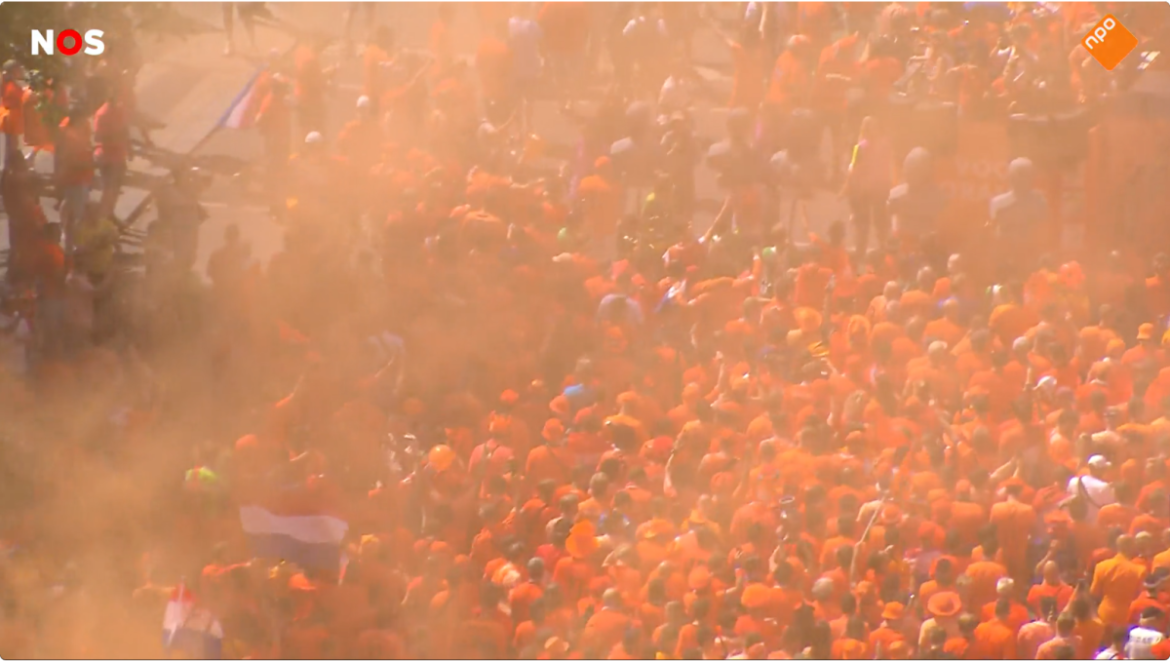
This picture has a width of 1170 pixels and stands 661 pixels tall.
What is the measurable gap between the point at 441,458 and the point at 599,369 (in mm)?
1375

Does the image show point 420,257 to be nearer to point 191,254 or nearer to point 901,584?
point 191,254

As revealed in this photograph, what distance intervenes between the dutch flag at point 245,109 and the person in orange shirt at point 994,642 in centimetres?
768

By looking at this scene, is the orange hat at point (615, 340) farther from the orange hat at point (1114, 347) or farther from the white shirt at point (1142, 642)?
the white shirt at point (1142, 642)

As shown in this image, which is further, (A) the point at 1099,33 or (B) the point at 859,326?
(A) the point at 1099,33

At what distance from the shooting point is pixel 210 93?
46.7ft

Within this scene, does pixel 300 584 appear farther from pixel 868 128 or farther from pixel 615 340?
pixel 868 128

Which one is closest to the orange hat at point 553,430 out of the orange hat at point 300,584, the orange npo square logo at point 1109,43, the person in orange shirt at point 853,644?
the orange hat at point 300,584

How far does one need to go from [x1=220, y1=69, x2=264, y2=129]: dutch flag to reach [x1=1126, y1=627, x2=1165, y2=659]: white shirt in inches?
Result: 323

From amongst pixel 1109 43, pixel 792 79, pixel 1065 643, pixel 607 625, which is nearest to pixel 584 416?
pixel 607 625

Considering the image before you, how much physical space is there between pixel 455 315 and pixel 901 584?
13.5ft

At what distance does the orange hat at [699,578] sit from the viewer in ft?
28.4

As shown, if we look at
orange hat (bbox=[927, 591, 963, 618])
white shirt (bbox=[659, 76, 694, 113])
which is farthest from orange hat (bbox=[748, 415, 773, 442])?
white shirt (bbox=[659, 76, 694, 113])

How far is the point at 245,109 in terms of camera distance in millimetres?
13586

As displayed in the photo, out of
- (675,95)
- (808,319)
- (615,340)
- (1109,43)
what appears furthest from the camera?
(675,95)
